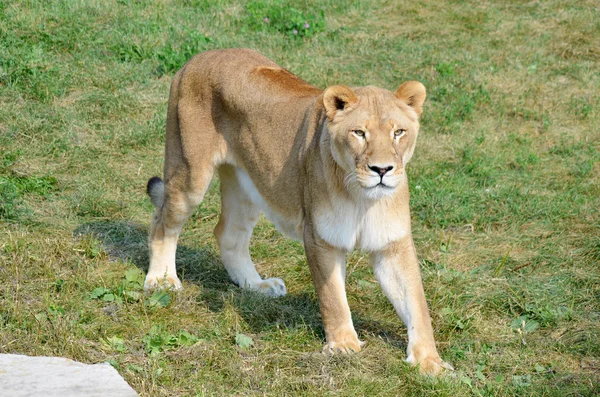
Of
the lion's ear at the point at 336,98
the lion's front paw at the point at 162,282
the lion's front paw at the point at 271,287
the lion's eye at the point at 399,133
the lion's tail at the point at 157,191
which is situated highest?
the lion's ear at the point at 336,98

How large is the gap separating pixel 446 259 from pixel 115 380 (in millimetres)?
2577

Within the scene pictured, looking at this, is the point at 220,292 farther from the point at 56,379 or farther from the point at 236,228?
the point at 56,379

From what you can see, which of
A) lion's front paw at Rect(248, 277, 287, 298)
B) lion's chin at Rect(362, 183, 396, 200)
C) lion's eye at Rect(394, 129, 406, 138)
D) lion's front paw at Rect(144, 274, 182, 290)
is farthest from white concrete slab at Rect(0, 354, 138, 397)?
lion's front paw at Rect(248, 277, 287, 298)

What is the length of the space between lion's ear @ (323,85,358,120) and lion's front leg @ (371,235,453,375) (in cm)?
66

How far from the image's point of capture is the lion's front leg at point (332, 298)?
4.23 meters

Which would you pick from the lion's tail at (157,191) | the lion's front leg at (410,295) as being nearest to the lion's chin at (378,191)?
the lion's front leg at (410,295)

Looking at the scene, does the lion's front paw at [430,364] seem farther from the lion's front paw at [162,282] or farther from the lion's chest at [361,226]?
the lion's front paw at [162,282]

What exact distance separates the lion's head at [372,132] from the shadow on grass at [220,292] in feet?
2.89

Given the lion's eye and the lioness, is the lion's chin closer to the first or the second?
the lioness

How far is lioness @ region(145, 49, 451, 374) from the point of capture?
404cm

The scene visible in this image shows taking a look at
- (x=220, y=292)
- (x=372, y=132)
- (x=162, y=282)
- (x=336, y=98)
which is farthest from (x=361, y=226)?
(x=162, y=282)

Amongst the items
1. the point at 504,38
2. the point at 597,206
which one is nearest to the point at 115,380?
the point at 597,206

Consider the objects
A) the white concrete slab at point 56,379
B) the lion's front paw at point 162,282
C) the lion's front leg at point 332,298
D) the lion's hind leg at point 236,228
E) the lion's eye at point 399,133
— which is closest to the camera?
the white concrete slab at point 56,379

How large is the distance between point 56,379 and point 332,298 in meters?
1.33
